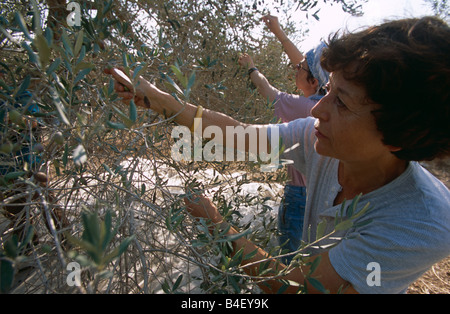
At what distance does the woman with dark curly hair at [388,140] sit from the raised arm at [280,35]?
1.19m

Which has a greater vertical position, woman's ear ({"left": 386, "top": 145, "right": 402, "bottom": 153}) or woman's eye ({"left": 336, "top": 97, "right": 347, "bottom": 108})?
woman's eye ({"left": 336, "top": 97, "right": 347, "bottom": 108})

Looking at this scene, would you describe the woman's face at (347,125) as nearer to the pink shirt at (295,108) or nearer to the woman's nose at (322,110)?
the woman's nose at (322,110)

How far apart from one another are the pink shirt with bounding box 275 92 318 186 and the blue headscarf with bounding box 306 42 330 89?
148 mm

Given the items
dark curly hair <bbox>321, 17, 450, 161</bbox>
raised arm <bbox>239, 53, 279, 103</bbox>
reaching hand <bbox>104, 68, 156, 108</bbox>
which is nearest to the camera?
dark curly hair <bbox>321, 17, 450, 161</bbox>

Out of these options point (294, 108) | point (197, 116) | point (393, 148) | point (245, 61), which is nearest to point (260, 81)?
point (245, 61)

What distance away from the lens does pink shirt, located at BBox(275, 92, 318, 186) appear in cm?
194

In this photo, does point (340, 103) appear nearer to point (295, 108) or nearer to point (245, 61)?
point (295, 108)

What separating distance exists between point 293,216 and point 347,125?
1.14 metres

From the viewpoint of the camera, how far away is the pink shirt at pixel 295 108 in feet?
6.36

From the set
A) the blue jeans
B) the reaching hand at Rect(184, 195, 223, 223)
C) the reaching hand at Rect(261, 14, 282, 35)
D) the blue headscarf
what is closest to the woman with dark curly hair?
the reaching hand at Rect(184, 195, 223, 223)

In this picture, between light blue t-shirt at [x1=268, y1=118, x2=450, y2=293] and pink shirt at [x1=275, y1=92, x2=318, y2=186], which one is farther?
pink shirt at [x1=275, y1=92, x2=318, y2=186]

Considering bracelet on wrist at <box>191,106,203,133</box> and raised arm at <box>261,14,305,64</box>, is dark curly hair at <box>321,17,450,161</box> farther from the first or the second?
raised arm at <box>261,14,305,64</box>

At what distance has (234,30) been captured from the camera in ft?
7.00

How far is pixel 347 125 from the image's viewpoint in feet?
3.23
